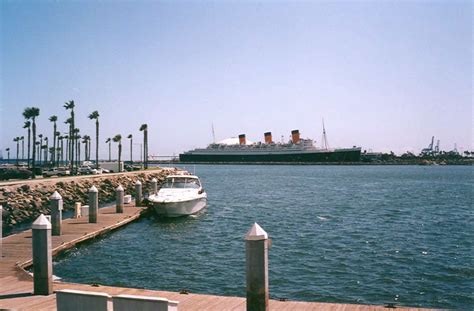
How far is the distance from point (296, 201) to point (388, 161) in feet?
551

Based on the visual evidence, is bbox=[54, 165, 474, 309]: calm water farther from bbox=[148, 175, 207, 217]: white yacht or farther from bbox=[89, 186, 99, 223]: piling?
bbox=[89, 186, 99, 223]: piling

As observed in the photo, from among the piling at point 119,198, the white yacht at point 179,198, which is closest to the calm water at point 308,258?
the white yacht at point 179,198

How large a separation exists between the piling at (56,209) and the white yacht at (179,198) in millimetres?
9105

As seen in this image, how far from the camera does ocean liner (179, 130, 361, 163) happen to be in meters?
177

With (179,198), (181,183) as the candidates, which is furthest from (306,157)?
(179,198)

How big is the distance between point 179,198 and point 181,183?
2.78 metres

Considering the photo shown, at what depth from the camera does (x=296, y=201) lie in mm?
41875

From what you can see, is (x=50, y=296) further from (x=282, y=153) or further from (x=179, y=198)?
(x=282, y=153)

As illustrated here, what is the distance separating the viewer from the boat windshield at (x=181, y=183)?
98.7ft

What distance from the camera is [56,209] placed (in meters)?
16.9

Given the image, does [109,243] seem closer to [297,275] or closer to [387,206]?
[297,275]

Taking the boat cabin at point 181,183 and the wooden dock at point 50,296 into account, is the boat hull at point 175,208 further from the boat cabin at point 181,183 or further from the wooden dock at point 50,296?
the wooden dock at point 50,296

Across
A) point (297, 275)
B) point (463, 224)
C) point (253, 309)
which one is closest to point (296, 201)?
point (463, 224)

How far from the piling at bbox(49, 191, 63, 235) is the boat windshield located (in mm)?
12475
